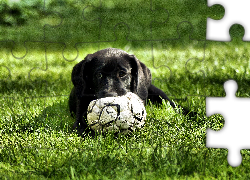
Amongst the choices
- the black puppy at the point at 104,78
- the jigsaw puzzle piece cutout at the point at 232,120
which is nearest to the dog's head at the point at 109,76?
the black puppy at the point at 104,78

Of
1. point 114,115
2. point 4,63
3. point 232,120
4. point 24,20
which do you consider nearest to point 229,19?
point 232,120

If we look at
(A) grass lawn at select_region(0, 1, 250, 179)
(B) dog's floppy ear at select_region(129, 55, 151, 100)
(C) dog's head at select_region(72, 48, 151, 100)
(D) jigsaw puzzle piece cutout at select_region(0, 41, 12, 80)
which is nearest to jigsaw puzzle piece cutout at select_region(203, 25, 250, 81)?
(A) grass lawn at select_region(0, 1, 250, 179)

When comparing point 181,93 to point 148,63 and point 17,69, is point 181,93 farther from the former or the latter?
point 17,69

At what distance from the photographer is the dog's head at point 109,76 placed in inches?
203

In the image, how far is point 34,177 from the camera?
12.3 ft

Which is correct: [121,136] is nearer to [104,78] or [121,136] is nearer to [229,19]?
[104,78]

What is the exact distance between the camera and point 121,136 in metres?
4.63

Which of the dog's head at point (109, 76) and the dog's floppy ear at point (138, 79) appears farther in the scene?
the dog's floppy ear at point (138, 79)

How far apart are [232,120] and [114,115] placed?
146 centimetres

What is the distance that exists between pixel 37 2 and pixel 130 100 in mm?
7598

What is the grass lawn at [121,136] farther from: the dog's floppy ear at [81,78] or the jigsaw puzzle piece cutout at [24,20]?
the jigsaw puzzle piece cutout at [24,20]

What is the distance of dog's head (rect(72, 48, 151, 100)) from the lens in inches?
203

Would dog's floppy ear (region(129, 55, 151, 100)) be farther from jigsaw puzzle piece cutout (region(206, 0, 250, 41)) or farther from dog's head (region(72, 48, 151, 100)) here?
jigsaw puzzle piece cutout (region(206, 0, 250, 41))

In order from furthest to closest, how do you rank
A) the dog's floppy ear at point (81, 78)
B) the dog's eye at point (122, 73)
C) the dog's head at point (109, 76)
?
the dog's floppy ear at point (81, 78)
the dog's eye at point (122, 73)
the dog's head at point (109, 76)
